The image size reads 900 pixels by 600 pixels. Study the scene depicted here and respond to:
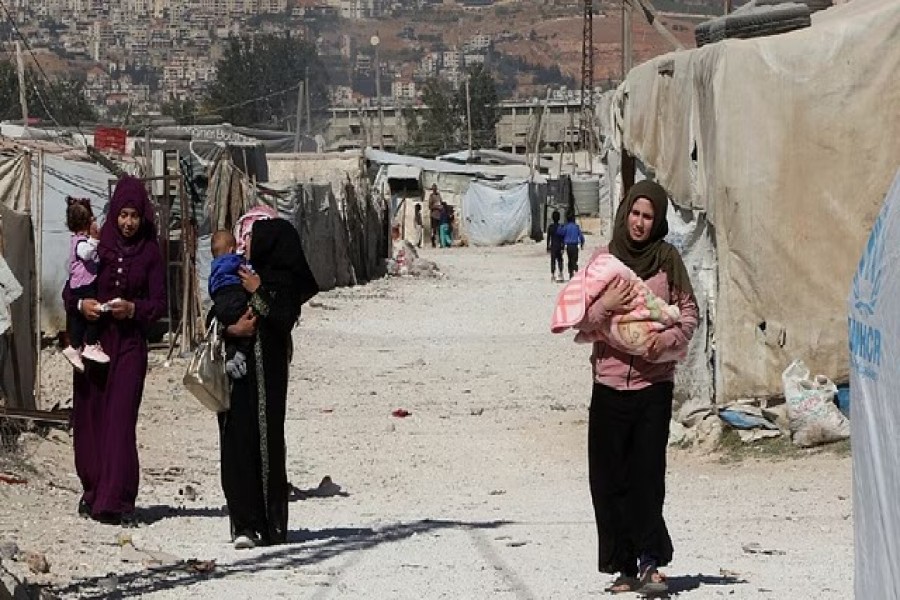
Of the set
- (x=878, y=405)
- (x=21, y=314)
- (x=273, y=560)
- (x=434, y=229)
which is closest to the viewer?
(x=878, y=405)

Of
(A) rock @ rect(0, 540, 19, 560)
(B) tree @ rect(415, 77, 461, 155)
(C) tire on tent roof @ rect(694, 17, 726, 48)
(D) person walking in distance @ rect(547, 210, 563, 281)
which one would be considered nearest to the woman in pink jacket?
(A) rock @ rect(0, 540, 19, 560)

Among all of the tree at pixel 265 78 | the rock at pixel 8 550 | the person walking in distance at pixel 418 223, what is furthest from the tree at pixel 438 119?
the rock at pixel 8 550

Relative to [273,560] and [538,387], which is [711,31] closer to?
[538,387]

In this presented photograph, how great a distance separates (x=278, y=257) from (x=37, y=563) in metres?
1.76

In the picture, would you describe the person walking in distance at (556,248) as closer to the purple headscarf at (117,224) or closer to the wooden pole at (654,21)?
the wooden pole at (654,21)

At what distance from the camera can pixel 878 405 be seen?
13.6ft

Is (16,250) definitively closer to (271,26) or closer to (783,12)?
(783,12)

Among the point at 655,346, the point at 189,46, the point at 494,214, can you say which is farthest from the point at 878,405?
the point at 189,46

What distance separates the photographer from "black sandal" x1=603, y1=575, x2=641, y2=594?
710 centimetres

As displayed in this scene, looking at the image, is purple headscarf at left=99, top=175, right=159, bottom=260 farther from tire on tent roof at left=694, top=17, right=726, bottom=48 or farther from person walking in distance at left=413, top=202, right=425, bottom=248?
person walking in distance at left=413, top=202, right=425, bottom=248

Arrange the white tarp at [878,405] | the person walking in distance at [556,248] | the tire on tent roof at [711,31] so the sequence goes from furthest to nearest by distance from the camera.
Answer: the person walking in distance at [556,248] < the tire on tent roof at [711,31] < the white tarp at [878,405]

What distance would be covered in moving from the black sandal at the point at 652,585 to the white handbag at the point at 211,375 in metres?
2.28

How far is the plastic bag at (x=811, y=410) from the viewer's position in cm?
1091

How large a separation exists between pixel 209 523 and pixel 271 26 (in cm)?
17798
